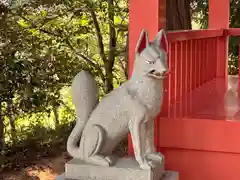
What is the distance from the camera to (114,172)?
2.44 meters

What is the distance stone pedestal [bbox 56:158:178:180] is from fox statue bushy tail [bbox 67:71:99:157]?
97 millimetres

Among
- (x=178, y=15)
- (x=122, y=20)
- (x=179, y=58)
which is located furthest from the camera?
(x=122, y=20)

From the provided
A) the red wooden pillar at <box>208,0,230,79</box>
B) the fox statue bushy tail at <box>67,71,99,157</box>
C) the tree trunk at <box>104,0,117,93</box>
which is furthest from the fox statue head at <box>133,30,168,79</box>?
the tree trunk at <box>104,0,117,93</box>

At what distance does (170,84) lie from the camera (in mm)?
3248

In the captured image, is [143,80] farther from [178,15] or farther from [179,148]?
[178,15]

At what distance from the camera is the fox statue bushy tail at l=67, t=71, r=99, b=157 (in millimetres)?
2500

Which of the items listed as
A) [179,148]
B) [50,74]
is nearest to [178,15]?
[50,74]

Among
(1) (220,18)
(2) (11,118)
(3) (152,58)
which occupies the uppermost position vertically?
(1) (220,18)

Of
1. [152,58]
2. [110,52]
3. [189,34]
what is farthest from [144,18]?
[110,52]

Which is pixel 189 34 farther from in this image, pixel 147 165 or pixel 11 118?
pixel 11 118

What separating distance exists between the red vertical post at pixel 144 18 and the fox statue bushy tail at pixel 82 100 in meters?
0.43

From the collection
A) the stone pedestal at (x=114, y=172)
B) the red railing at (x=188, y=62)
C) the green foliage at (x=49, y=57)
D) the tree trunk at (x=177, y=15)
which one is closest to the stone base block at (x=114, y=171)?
the stone pedestal at (x=114, y=172)

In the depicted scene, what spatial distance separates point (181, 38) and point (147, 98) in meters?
1.09

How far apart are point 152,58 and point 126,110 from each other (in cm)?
32
